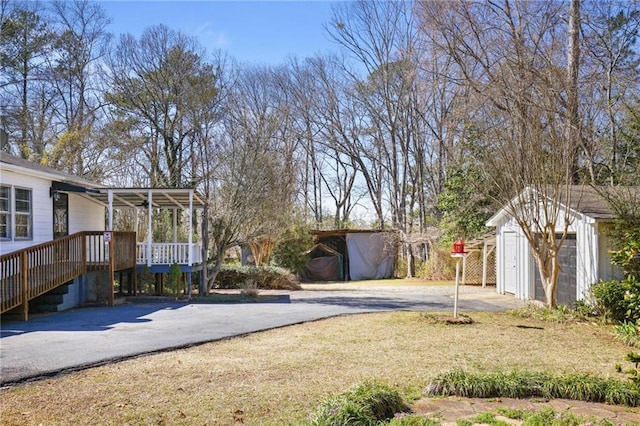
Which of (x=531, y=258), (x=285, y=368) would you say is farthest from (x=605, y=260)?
(x=285, y=368)

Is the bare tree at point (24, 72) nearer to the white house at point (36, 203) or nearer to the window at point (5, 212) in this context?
the white house at point (36, 203)

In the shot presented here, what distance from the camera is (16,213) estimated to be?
12.1m

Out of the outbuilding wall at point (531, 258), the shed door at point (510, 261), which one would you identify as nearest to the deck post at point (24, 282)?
the outbuilding wall at point (531, 258)

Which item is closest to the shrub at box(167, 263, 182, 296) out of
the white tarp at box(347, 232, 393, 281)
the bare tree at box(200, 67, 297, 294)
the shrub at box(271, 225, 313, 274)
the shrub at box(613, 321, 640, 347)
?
the bare tree at box(200, 67, 297, 294)

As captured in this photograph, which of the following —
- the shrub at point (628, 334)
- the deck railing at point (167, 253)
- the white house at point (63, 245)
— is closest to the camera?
the shrub at point (628, 334)

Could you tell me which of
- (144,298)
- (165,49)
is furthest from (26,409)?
(165,49)

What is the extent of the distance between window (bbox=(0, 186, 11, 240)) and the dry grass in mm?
6659

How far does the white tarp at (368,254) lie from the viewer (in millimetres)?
27203

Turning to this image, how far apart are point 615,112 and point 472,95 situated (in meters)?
3.95

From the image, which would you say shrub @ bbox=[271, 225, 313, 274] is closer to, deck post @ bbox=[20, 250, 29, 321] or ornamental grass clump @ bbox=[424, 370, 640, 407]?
deck post @ bbox=[20, 250, 29, 321]

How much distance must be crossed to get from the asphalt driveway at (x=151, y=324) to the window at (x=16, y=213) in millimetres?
2301

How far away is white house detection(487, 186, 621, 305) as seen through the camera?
38.4ft

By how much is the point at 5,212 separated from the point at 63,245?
54.6 inches

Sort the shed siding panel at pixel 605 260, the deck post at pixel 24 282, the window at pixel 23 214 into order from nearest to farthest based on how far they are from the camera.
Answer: the deck post at pixel 24 282 → the shed siding panel at pixel 605 260 → the window at pixel 23 214
